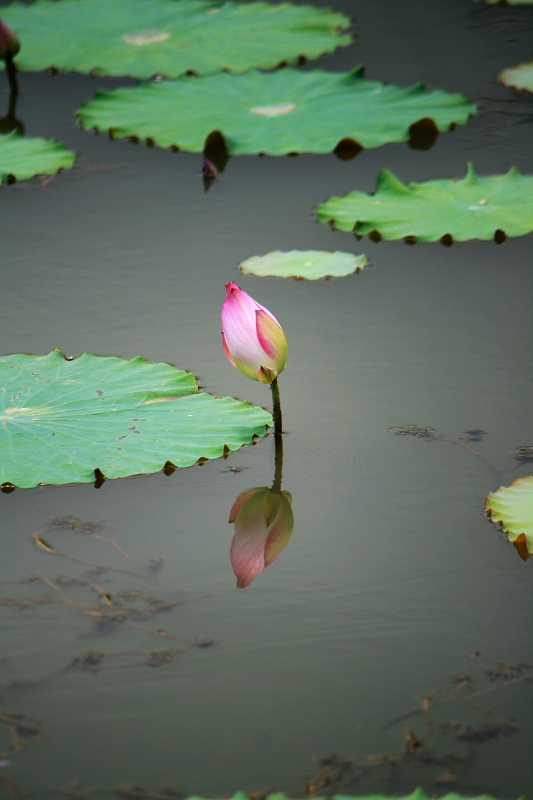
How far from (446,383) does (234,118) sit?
5.18ft

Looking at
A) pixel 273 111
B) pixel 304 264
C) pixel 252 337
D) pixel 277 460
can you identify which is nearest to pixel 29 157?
pixel 273 111

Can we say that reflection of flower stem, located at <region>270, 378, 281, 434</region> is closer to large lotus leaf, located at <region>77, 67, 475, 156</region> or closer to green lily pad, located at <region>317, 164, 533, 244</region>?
green lily pad, located at <region>317, 164, 533, 244</region>

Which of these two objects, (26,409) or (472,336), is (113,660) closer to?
(26,409)

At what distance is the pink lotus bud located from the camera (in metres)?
1.74

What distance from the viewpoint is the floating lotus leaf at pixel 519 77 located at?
334 centimetres

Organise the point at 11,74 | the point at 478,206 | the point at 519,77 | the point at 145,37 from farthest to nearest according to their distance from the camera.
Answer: the point at 145,37 < the point at 11,74 < the point at 519,77 < the point at 478,206

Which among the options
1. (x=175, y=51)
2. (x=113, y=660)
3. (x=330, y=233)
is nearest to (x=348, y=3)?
(x=175, y=51)

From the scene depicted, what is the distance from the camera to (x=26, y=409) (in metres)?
1.83

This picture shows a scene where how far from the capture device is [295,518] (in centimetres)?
164

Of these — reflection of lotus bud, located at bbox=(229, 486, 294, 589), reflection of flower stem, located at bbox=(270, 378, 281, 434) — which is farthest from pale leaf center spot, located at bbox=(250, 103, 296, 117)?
reflection of lotus bud, located at bbox=(229, 486, 294, 589)

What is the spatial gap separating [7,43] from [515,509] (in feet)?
9.15

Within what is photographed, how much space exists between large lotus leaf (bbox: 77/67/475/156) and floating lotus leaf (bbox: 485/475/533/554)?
1.60 meters

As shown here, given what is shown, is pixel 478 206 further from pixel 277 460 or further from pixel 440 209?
pixel 277 460

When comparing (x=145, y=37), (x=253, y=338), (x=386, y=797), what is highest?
(x=145, y=37)
